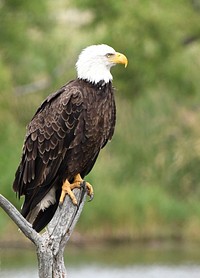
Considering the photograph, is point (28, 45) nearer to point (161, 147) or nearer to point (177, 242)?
point (161, 147)

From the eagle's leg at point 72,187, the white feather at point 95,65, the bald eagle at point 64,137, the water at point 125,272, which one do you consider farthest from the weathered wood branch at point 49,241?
the water at point 125,272

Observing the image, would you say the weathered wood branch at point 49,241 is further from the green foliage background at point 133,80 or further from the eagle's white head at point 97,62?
the green foliage background at point 133,80

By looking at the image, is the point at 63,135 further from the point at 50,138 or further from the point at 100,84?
the point at 100,84

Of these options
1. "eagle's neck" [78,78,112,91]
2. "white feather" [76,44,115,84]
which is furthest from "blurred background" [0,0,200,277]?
"eagle's neck" [78,78,112,91]

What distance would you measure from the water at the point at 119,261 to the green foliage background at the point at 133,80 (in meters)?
3.28

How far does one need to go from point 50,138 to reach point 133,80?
18.4m

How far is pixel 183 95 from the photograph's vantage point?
95.0ft

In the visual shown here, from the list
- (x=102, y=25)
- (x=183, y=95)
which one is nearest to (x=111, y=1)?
(x=102, y=25)

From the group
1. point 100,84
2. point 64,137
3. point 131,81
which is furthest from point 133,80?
point 64,137

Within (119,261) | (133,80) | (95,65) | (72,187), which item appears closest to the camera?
(72,187)

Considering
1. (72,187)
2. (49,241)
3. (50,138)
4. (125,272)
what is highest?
(125,272)

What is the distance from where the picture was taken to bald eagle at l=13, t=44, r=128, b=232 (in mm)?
9852

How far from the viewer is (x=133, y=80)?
28281 mm

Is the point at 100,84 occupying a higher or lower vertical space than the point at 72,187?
higher
